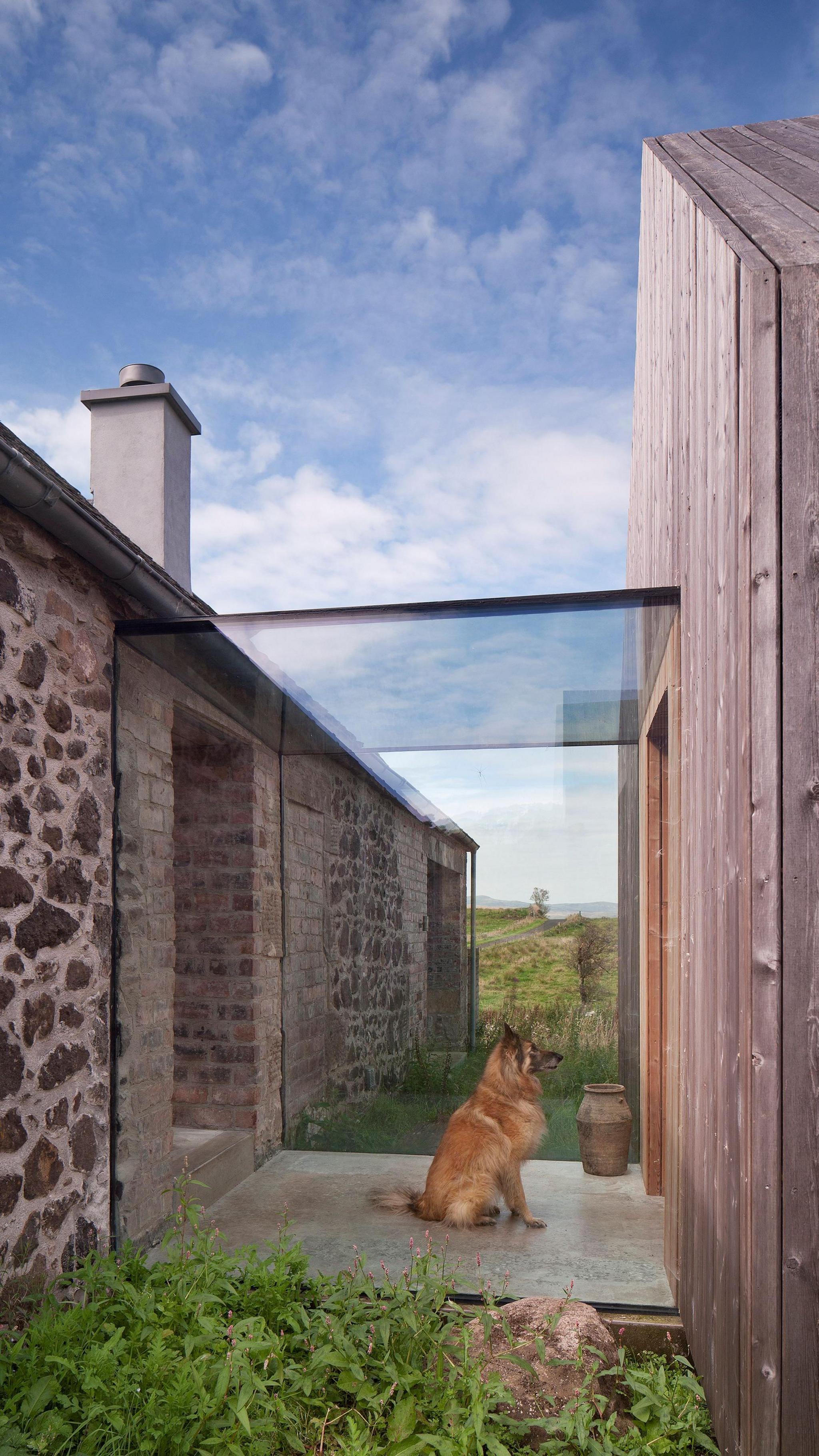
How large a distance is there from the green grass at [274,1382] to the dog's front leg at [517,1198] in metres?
0.94

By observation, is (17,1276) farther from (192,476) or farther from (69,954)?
(192,476)

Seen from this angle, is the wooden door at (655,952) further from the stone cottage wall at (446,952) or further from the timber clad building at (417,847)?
the stone cottage wall at (446,952)

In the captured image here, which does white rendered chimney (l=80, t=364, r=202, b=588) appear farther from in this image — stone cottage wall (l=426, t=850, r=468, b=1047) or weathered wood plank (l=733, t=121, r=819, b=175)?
weathered wood plank (l=733, t=121, r=819, b=175)

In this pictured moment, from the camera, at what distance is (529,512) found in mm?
23953

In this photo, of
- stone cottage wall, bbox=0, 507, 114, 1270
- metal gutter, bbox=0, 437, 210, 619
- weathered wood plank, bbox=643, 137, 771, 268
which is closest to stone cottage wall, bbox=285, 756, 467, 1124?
metal gutter, bbox=0, 437, 210, 619

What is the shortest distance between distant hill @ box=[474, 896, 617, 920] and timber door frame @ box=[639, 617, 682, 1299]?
0.20 meters

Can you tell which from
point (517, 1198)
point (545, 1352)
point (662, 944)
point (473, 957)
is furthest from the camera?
point (473, 957)

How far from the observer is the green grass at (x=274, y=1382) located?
2342mm

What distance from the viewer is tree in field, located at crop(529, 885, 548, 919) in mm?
4812

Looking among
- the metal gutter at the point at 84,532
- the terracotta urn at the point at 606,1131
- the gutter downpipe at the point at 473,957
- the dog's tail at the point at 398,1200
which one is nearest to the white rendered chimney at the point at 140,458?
the metal gutter at the point at 84,532

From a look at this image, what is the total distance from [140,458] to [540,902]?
4197 millimetres

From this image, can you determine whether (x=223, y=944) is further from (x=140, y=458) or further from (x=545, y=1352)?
(x=140, y=458)

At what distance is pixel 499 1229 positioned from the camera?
4.03m

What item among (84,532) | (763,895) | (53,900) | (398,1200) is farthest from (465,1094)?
(84,532)
